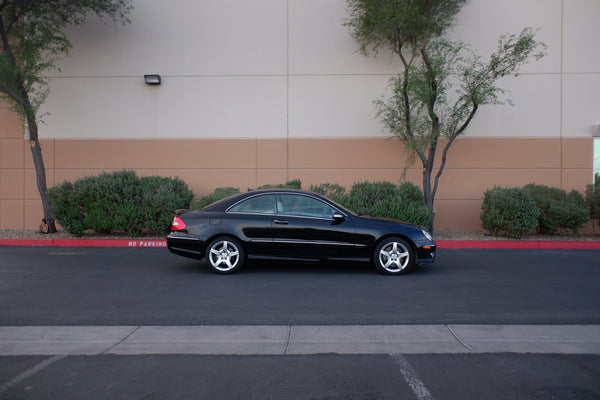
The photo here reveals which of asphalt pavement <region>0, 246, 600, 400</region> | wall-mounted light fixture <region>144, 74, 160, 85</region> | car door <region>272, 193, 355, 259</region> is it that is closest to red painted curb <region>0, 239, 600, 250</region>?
asphalt pavement <region>0, 246, 600, 400</region>

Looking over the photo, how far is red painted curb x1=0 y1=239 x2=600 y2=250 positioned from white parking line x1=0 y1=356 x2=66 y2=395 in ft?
25.1

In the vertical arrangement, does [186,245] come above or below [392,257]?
above

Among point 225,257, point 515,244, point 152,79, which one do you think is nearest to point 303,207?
point 225,257

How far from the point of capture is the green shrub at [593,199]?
13.1 metres

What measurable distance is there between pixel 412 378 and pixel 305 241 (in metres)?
4.36

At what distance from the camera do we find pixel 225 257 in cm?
813

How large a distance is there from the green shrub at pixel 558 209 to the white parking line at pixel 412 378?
32.7 feet

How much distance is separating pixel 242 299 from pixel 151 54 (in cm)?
1098

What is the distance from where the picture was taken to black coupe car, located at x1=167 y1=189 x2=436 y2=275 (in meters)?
8.10

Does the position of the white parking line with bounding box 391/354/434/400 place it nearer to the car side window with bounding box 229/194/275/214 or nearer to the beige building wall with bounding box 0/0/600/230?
the car side window with bounding box 229/194/275/214

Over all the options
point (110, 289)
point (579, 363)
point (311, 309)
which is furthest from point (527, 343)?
point (110, 289)

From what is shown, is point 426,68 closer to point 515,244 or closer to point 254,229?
point 515,244

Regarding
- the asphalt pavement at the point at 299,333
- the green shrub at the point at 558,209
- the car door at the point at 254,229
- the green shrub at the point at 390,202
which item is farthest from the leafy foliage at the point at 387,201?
the car door at the point at 254,229

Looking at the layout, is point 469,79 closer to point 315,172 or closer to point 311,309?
point 315,172
